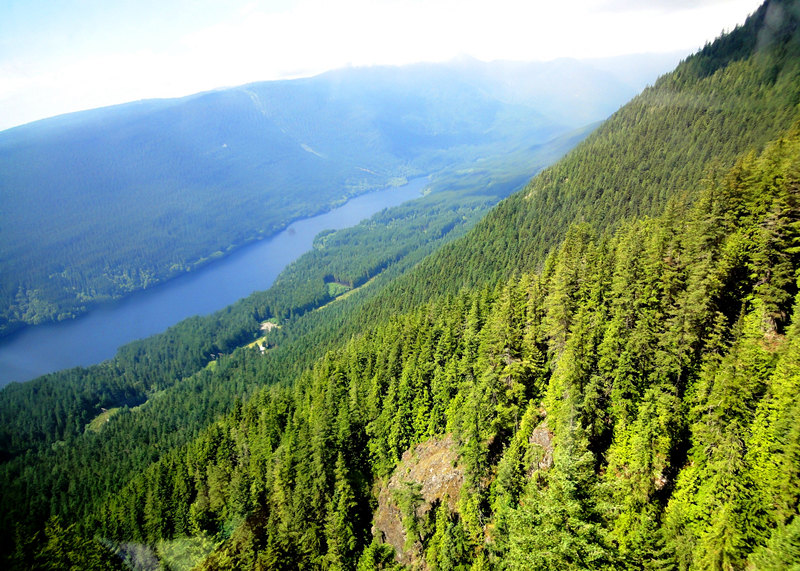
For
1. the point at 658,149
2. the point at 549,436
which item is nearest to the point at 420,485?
the point at 549,436

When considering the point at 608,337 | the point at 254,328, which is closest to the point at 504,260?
the point at 608,337

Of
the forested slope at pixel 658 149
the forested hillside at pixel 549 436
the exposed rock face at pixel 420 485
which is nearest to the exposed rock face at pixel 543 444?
the forested hillside at pixel 549 436

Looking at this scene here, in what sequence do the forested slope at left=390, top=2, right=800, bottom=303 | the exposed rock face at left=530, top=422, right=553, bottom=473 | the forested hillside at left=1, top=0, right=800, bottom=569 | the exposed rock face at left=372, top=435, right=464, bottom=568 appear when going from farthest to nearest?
the forested slope at left=390, top=2, right=800, bottom=303
the exposed rock face at left=372, top=435, right=464, bottom=568
the exposed rock face at left=530, top=422, right=553, bottom=473
the forested hillside at left=1, top=0, right=800, bottom=569

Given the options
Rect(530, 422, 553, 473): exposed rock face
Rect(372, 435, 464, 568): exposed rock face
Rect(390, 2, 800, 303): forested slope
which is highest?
Rect(390, 2, 800, 303): forested slope

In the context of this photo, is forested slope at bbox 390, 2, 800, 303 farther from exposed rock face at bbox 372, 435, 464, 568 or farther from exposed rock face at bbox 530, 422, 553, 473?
exposed rock face at bbox 530, 422, 553, 473

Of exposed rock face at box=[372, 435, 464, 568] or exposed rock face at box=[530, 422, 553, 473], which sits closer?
exposed rock face at box=[530, 422, 553, 473]

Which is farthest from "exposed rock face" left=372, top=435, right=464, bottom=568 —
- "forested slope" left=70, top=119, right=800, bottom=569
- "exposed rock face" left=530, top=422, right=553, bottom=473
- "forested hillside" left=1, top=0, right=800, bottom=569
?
"exposed rock face" left=530, top=422, right=553, bottom=473

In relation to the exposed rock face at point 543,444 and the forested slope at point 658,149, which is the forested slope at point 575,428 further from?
the forested slope at point 658,149
